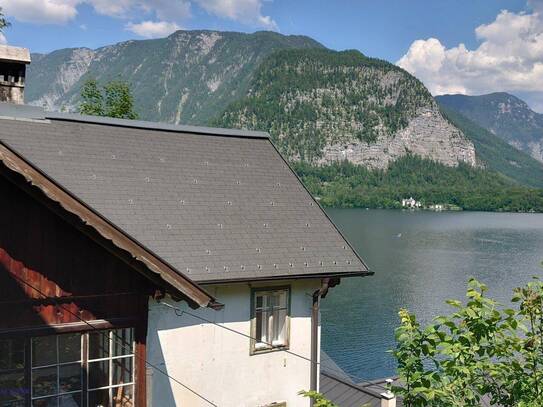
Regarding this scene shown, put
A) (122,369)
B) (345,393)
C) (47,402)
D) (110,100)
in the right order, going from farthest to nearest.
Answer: (110,100) → (345,393) → (122,369) → (47,402)

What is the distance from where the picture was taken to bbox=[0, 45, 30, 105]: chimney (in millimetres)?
13697

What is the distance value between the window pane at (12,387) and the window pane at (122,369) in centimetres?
129

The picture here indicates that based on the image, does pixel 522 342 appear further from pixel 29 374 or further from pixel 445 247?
pixel 445 247

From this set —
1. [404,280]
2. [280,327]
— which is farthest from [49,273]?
[404,280]

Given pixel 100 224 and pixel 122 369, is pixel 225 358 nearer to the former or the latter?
pixel 122 369

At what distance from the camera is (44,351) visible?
7.32 meters

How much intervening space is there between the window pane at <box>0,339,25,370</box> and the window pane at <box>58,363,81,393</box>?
573 mm

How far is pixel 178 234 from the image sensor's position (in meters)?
10.6

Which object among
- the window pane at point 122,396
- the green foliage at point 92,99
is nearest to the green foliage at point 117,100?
the green foliage at point 92,99

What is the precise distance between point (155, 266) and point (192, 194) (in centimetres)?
544

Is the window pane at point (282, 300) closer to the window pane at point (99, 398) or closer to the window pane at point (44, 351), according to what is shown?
the window pane at point (99, 398)

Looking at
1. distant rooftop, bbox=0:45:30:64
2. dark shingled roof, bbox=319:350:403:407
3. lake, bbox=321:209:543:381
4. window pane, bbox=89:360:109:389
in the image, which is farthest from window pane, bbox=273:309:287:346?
distant rooftop, bbox=0:45:30:64

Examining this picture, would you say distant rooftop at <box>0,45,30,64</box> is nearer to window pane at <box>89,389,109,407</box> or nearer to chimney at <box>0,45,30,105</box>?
chimney at <box>0,45,30,105</box>

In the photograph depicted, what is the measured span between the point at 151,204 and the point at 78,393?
437 centimetres
